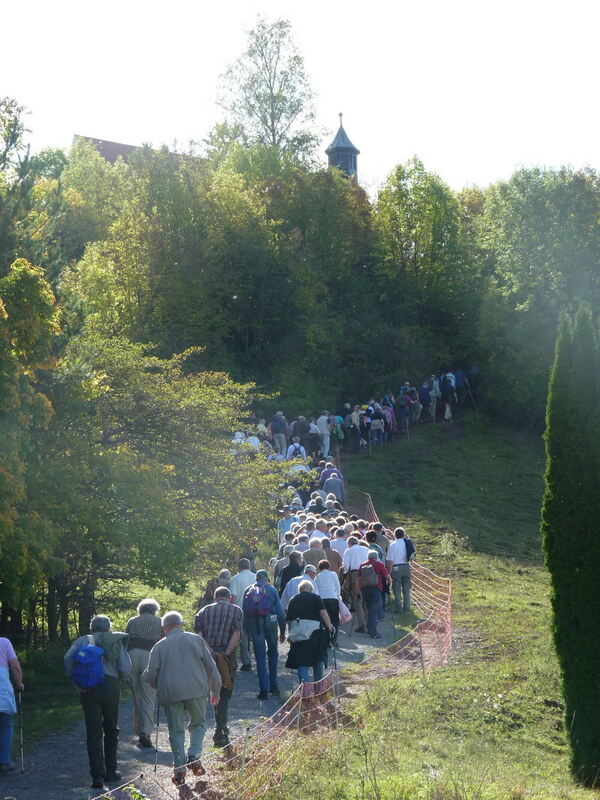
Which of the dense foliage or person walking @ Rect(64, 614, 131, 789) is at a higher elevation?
the dense foliage

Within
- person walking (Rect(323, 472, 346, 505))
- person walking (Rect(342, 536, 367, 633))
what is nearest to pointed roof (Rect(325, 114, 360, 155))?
person walking (Rect(323, 472, 346, 505))

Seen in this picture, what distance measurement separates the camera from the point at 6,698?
465 inches

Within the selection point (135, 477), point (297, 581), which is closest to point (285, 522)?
point (135, 477)

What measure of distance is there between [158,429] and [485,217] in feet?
123

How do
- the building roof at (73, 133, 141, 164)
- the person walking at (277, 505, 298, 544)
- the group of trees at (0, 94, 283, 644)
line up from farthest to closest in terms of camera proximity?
the building roof at (73, 133, 141, 164), the person walking at (277, 505, 298, 544), the group of trees at (0, 94, 283, 644)

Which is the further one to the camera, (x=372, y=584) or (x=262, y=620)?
(x=372, y=584)

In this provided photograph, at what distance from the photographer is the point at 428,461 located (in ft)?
144

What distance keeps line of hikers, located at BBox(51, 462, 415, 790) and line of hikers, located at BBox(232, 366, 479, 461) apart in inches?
316

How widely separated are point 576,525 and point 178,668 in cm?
557

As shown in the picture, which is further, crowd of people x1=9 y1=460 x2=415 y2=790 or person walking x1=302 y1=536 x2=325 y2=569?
person walking x1=302 y1=536 x2=325 y2=569

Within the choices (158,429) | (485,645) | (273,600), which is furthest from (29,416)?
(485,645)

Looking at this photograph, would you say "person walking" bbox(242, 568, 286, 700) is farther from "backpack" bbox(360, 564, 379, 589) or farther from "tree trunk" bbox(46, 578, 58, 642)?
"tree trunk" bbox(46, 578, 58, 642)

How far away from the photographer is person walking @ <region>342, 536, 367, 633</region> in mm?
20281

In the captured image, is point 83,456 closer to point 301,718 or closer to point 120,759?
point 301,718
